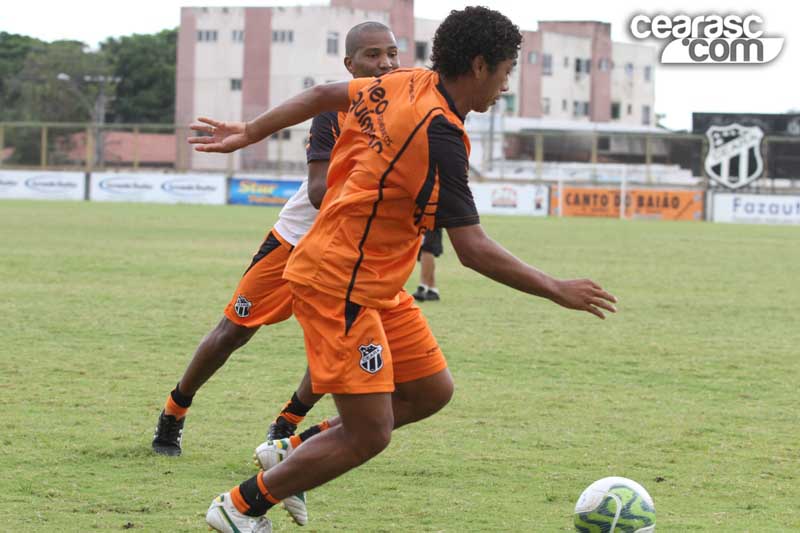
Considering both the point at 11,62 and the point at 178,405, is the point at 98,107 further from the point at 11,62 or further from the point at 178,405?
the point at 178,405

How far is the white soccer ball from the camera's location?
185 inches

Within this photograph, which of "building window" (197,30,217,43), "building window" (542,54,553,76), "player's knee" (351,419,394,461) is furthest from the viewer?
"building window" (542,54,553,76)

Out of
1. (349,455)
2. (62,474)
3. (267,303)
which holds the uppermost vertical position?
(267,303)

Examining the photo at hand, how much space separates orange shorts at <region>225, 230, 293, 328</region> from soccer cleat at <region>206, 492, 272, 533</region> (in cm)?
147

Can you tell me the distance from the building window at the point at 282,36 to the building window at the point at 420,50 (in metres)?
8.43

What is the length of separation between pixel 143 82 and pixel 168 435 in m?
88.3

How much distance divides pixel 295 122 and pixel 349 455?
4.49 ft

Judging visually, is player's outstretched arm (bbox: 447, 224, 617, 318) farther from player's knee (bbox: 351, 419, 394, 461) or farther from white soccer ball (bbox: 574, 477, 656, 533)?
white soccer ball (bbox: 574, 477, 656, 533)

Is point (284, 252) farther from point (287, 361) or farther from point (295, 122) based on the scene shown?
point (287, 361)

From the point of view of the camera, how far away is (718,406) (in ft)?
25.9

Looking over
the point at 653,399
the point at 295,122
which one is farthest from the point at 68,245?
the point at 295,122

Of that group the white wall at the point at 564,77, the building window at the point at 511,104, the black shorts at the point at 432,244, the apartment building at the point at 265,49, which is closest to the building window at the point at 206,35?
the apartment building at the point at 265,49

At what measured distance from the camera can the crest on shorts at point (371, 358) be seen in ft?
14.3

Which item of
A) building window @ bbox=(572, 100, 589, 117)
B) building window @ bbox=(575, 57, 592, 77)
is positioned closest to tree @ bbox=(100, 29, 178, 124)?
building window @ bbox=(572, 100, 589, 117)
